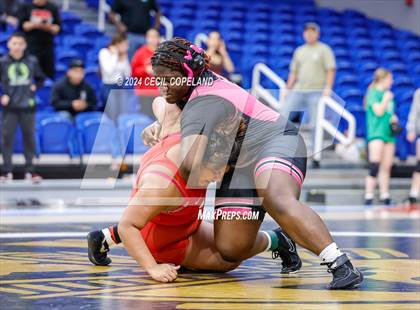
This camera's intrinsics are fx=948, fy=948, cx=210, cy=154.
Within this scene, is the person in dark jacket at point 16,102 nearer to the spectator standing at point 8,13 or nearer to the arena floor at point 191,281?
the spectator standing at point 8,13

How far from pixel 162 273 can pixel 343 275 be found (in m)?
0.88

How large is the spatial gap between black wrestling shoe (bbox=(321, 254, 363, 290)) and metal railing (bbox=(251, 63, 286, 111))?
277 inches

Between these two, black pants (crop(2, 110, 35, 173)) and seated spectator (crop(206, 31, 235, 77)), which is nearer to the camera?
black pants (crop(2, 110, 35, 173))

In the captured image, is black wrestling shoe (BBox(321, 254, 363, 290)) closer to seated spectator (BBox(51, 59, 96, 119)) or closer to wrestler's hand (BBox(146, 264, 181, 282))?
wrestler's hand (BBox(146, 264, 181, 282))

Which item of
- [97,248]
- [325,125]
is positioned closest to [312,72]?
[325,125]

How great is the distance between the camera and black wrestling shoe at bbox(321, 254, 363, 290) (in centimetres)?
448

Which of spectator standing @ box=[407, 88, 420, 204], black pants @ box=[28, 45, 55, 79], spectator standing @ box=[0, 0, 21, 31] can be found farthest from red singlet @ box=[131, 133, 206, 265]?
spectator standing @ box=[0, 0, 21, 31]

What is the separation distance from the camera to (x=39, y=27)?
36.4 feet

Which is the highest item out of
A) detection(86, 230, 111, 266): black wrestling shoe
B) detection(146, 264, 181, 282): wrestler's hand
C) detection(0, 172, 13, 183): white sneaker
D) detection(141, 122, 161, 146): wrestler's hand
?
detection(141, 122, 161, 146): wrestler's hand

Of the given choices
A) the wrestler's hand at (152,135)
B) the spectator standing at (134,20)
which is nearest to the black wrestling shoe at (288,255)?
the wrestler's hand at (152,135)

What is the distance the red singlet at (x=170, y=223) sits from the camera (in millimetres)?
4754

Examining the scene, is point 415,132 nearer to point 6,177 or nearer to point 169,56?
point 6,177

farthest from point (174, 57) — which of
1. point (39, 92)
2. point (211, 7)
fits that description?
point (211, 7)

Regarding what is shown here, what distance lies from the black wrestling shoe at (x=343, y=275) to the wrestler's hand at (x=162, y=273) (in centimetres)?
77
